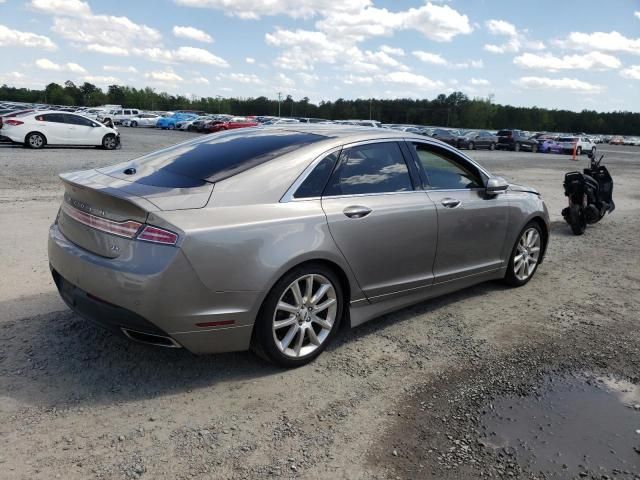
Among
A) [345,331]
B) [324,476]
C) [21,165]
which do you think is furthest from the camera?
[21,165]

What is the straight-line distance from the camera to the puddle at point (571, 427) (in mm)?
2861

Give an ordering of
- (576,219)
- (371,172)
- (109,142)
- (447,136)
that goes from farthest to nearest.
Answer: (447,136) → (109,142) → (576,219) → (371,172)

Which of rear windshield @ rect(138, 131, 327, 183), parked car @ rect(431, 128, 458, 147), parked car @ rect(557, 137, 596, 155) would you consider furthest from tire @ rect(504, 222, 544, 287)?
parked car @ rect(557, 137, 596, 155)

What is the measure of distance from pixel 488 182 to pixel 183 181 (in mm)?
2863

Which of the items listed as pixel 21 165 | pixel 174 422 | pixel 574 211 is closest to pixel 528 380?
pixel 174 422

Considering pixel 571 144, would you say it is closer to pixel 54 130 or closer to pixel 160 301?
pixel 54 130

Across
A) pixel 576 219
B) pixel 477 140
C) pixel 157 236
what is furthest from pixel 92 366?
pixel 477 140

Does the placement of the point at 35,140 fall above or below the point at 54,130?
below

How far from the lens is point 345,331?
443cm

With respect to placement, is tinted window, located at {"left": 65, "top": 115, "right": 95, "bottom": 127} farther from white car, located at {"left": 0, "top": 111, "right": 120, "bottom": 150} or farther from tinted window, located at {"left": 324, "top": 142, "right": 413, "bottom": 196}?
tinted window, located at {"left": 324, "top": 142, "right": 413, "bottom": 196}

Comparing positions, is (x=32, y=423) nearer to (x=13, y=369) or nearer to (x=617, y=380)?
(x=13, y=369)

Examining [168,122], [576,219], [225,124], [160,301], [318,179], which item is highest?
[318,179]

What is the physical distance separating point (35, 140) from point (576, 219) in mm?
18695

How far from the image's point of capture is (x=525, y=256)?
18.9 ft
